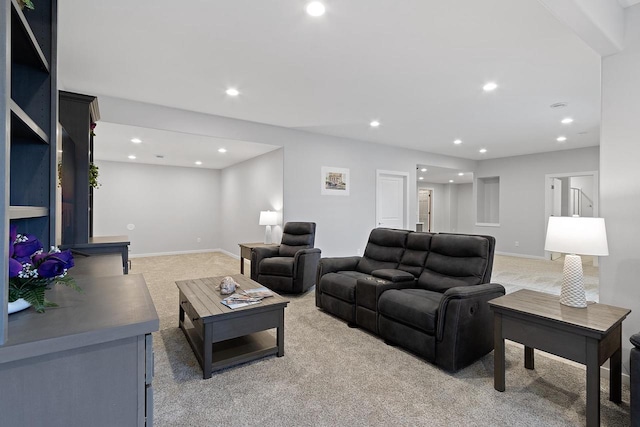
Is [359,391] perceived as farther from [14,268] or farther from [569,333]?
[14,268]

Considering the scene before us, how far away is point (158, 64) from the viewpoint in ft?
10.2

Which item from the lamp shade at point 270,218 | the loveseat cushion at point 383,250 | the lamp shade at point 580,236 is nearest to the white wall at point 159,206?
the lamp shade at point 270,218

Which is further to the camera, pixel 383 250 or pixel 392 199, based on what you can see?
pixel 392 199

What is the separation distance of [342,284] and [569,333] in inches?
73.2

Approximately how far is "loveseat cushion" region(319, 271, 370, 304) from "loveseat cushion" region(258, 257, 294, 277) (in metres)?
0.85

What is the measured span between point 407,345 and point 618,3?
9.31 ft

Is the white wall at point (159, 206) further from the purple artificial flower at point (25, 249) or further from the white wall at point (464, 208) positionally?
the white wall at point (464, 208)

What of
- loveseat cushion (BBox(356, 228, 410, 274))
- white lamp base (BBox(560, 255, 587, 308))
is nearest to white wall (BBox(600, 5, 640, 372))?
white lamp base (BBox(560, 255, 587, 308))

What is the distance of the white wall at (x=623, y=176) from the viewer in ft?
6.81

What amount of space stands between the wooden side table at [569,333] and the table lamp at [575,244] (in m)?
0.09

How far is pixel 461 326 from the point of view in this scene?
2.20 metres

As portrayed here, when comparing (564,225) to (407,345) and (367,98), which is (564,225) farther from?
(367,98)

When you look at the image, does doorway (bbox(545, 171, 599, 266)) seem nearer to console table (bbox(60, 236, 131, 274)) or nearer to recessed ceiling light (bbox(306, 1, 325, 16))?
recessed ceiling light (bbox(306, 1, 325, 16))

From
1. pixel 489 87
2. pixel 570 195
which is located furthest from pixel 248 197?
pixel 570 195
